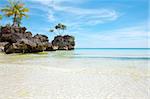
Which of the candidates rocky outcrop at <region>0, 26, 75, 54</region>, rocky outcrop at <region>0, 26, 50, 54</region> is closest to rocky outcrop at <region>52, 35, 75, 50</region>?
rocky outcrop at <region>0, 26, 75, 54</region>

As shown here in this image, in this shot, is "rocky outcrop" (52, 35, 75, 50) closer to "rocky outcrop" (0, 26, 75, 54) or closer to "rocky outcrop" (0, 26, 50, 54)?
"rocky outcrop" (0, 26, 75, 54)

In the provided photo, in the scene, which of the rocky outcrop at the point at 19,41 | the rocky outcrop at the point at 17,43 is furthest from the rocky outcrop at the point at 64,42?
the rocky outcrop at the point at 17,43

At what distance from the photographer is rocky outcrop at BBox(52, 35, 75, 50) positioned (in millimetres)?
49919

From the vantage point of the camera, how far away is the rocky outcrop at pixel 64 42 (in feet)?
164

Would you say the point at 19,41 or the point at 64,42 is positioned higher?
the point at 64,42

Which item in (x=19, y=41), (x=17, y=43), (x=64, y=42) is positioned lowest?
(x=17, y=43)

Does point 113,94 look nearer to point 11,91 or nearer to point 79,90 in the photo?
point 79,90

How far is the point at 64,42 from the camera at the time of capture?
2010 inches

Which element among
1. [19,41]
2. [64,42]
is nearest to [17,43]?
[19,41]

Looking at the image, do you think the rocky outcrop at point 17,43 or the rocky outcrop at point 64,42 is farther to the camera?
the rocky outcrop at point 64,42

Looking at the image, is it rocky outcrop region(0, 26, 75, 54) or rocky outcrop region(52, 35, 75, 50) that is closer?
rocky outcrop region(0, 26, 75, 54)

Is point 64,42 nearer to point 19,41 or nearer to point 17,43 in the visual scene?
point 19,41

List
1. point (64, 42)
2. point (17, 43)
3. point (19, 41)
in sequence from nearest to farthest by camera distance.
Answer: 1. point (17, 43)
2. point (19, 41)
3. point (64, 42)

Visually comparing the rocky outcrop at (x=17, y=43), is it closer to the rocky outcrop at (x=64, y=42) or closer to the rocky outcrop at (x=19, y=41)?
the rocky outcrop at (x=19, y=41)
